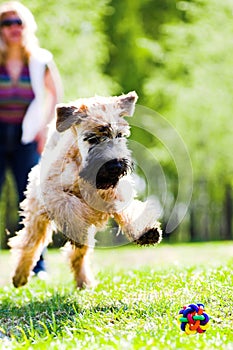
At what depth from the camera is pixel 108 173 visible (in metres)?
4.71

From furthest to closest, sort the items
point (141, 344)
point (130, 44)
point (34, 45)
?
point (130, 44), point (34, 45), point (141, 344)

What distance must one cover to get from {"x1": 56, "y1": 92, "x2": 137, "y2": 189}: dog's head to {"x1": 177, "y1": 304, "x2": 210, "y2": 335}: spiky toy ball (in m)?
1.23

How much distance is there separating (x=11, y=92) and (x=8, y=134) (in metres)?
0.41

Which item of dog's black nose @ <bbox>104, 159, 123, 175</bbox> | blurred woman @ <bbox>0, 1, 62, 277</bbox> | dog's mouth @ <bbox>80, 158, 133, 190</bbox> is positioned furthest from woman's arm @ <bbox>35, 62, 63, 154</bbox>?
dog's black nose @ <bbox>104, 159, 123, 175</bbox>

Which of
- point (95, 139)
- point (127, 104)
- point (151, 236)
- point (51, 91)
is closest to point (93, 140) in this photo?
point (95, 139)

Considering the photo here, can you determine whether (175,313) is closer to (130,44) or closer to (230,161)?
(230,161)

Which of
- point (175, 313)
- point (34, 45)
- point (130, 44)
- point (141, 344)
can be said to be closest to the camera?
point (141, 344)

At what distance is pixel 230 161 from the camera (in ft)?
65.6

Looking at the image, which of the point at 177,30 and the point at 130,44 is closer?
the point at 177,30

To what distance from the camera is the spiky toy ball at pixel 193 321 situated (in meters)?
3.77

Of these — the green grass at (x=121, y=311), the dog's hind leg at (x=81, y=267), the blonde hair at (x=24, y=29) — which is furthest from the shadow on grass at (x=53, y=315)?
the blonde hair at (x=24, y=29)

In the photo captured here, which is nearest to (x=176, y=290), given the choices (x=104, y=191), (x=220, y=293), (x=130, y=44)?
(x=220, y=293)

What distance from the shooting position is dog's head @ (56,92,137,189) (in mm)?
4727

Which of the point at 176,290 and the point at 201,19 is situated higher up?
the point at 201,19
